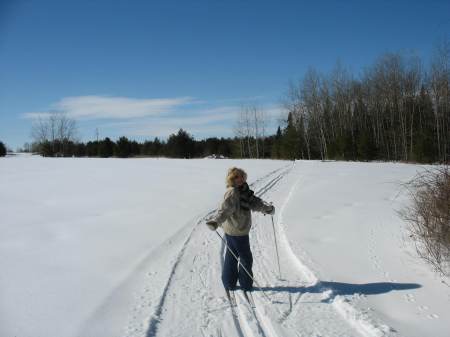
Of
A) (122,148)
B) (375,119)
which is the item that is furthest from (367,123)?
(122,148)

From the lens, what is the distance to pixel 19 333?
4.09 metres

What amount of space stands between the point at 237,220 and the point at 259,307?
1.20 m

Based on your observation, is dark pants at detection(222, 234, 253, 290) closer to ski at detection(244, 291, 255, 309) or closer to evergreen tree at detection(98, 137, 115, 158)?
ski at detection(244, 291, 255, 309)

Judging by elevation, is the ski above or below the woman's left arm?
below

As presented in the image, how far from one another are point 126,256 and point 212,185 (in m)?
11.6

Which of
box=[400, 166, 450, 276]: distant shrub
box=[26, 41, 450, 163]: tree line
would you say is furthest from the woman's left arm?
box=[26, 41, 450, 163]: tree line

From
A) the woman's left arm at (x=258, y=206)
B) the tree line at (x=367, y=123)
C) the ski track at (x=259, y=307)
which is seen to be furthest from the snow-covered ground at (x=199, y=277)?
the tree line at (x=367, y=123)

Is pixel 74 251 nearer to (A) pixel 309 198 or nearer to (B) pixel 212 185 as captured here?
(A) pixel 309 198

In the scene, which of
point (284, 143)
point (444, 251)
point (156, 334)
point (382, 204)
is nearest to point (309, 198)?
point (382, 204)

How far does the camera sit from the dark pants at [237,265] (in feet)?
17.1

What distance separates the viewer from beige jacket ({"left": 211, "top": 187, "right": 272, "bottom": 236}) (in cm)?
496

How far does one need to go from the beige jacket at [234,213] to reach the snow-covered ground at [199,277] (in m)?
0.95

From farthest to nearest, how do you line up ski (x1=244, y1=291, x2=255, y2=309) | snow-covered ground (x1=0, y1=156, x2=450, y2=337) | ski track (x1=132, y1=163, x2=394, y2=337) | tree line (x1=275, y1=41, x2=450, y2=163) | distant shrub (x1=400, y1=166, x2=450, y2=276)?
tree line (x1=275, y1=41, x2=450, y2=163) < distant shrub (x1=400, y1=166, x2=450, y2=276) < ski (x1=244, y1=291, x2=255, y2=309) < snow-covered ground (x1=0, y1=156, x2=450, y2=337) < ski track (x1=132, y1=163, x2=394, y2=337)

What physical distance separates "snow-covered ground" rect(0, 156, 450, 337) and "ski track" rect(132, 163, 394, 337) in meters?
0.01
